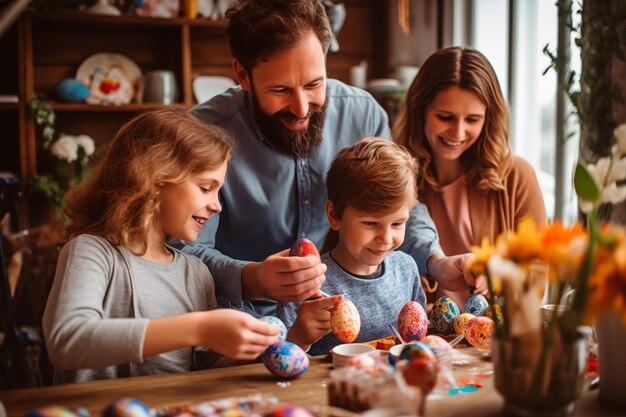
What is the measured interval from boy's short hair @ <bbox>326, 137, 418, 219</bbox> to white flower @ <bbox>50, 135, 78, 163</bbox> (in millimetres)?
2483

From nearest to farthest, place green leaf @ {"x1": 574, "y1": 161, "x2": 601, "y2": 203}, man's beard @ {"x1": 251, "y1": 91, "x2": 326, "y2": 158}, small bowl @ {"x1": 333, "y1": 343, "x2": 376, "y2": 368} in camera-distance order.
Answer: green leaf @ {"x1": 574, "y1": 161, "x2": 601, "y2": 203} → small bowl @ {"x1": 333, "y1": 343, "x2": 376, "y2": 368} → man's beard @ {"x1": 251, "y1": 91, "x2": 326, "y2": 158}

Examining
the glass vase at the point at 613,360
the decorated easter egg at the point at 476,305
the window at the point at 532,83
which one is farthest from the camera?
the window at the point at 532,83

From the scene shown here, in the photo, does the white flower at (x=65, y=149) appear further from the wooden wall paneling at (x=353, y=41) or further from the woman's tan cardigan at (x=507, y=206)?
the woman's tan cardigan at (x=507, y=206)

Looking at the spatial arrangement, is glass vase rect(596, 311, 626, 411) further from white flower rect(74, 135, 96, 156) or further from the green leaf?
white flower rect(74, 135, 96, 156)

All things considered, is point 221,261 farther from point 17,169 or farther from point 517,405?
point 17,169

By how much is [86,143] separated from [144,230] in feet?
8.68

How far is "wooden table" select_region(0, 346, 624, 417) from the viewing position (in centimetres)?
117

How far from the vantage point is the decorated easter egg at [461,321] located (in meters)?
1.63

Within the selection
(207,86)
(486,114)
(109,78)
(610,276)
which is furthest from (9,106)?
(610,276)

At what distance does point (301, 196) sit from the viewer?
216cm

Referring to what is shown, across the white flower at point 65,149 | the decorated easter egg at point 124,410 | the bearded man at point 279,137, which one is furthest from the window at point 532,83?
the decorated easter egg at point 124,410

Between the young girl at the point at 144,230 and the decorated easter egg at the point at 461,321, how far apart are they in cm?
56

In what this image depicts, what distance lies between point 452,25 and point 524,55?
688 millimetres

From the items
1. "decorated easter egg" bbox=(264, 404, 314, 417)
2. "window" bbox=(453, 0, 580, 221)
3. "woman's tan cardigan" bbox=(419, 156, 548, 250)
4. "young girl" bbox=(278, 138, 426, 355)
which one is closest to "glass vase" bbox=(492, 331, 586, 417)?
"decorated easter egg" bbox=(264, 404, 314, 417)
